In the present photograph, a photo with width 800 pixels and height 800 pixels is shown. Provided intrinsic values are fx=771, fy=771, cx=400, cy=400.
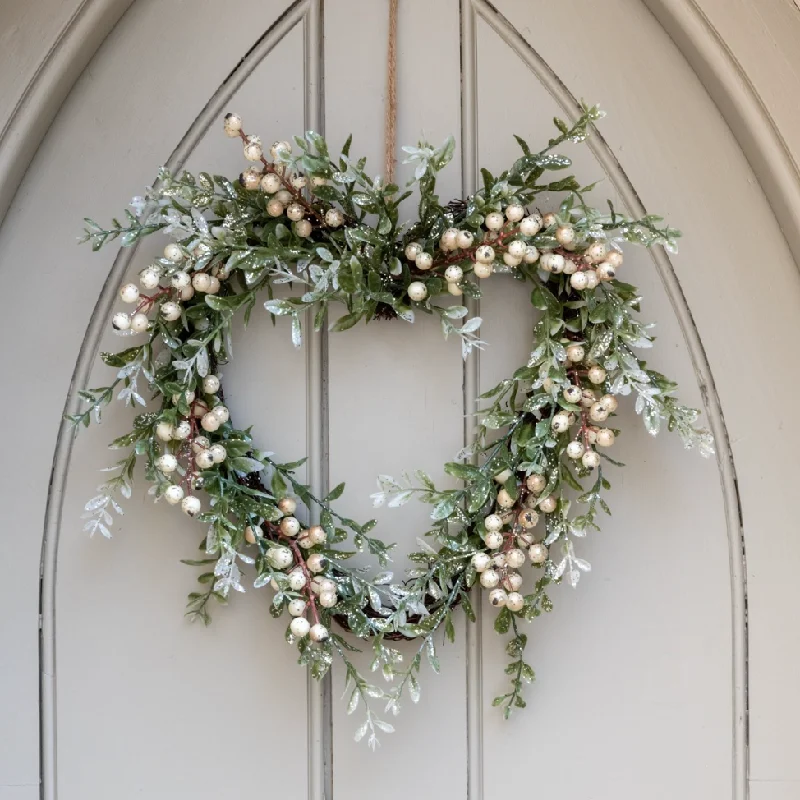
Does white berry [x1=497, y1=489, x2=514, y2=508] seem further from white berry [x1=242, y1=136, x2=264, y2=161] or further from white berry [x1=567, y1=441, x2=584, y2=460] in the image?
white berry [x1=242, y1=136, x2=264, y2=161]

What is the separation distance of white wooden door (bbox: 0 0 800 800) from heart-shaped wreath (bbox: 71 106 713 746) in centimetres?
7

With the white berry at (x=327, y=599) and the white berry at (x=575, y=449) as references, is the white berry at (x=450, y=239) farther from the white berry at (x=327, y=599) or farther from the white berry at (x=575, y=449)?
the white berry at (x=327, y=599)

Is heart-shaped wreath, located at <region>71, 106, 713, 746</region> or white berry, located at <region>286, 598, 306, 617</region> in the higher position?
heart-shaped wreath, located at <region>71, 106, 713, 746</region>

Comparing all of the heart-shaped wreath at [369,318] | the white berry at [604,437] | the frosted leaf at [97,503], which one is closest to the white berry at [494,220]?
the heart-shaped wreath at [369,318]

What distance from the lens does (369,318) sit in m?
0.77

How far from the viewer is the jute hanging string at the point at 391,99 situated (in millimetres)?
789

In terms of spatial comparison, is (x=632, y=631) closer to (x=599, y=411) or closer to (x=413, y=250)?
(x=599, y=411)

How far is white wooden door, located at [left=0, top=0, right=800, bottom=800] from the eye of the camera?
0.81m

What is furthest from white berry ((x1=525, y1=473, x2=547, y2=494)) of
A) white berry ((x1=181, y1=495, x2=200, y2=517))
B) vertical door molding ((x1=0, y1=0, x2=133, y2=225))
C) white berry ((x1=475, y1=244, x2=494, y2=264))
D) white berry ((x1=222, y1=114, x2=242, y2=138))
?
vertical door molding ((x1=0, y1=0, x2=133, y2=225))

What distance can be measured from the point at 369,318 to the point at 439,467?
0.56ft

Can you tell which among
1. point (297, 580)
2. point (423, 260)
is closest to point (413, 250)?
point (423, 260)

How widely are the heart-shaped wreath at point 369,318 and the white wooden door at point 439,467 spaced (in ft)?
0.23

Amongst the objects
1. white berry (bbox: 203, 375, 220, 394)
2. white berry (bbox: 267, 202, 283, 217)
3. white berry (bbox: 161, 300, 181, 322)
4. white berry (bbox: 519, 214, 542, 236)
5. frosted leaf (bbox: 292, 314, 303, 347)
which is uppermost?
white berry (bbox: 267, 202, 283, 217)

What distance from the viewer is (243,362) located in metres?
0.81
